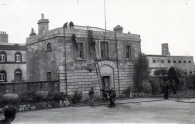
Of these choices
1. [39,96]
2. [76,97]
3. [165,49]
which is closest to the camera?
[39,96]

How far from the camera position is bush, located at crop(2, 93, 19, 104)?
1797cm

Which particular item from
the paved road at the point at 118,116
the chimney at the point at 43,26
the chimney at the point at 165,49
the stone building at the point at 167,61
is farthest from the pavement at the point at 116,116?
the chimney at the point at 165,49

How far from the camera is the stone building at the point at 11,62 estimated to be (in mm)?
42844

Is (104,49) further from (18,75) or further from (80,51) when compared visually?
(18,75)

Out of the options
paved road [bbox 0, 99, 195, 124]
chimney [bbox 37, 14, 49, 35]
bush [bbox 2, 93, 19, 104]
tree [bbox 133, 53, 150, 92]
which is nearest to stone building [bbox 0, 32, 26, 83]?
chimney [bbox 37, 14, 49, 35]

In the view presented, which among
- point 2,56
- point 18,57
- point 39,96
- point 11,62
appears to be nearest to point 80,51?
point 39,96

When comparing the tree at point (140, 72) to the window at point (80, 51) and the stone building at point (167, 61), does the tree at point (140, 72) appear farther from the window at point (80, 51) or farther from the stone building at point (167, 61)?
the stone building at point (167, 61)

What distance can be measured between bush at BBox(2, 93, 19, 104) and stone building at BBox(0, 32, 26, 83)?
2616 cm

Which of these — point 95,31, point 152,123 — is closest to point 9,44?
point 95,31

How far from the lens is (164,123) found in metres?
11.3

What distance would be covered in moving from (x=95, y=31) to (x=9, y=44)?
2499 centimetres

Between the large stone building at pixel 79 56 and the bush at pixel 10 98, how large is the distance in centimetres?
525

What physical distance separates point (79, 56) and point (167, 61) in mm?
37438

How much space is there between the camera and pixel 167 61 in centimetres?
5716
